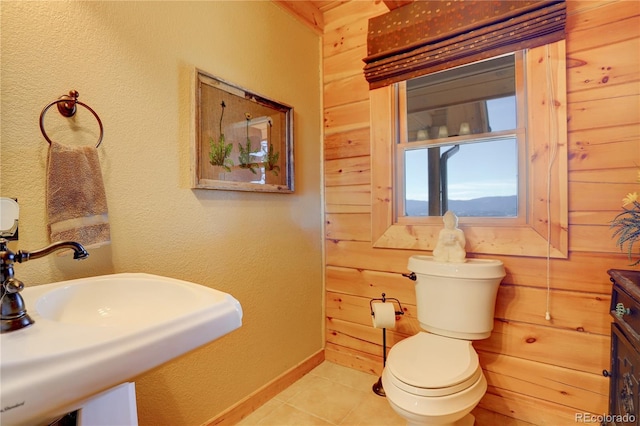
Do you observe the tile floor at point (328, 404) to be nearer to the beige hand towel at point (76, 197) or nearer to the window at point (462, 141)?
the window at point (462, 141)

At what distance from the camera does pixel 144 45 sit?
48.7 inches

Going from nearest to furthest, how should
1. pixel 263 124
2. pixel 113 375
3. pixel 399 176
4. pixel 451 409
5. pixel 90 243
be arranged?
1. pixel 113 375
2. pixel 90 243
3. pixel 451 409
4. pixel 263 124
5. pixel 399 176

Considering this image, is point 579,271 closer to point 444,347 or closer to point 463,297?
point 463,297

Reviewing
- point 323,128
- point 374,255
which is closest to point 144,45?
point 323,128

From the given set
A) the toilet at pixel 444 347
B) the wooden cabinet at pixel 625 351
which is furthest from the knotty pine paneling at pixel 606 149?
the toilet at pixel 444 347

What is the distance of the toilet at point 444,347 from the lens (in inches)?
44.9

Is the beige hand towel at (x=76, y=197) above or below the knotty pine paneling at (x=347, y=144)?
below

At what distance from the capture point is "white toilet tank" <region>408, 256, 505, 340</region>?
1.45 meters

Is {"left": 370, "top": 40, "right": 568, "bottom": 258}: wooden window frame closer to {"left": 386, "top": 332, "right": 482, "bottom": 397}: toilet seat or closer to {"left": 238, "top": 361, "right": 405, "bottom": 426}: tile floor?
{"left": 386, "top": 332, "right": 482, "bottom": 397}: toilet seat

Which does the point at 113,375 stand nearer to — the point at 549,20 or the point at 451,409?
the point at 451,409

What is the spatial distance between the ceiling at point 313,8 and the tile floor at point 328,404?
225cm

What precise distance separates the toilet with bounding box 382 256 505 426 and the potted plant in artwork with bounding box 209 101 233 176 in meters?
1.06

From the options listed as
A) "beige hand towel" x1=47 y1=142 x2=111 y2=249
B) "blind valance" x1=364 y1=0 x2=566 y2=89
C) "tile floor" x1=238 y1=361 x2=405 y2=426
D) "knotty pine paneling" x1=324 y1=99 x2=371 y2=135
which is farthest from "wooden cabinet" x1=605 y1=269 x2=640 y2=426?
"beige hand towel" x1=47 y1=142 x2=111 y2=249

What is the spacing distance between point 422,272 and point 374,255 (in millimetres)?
439
